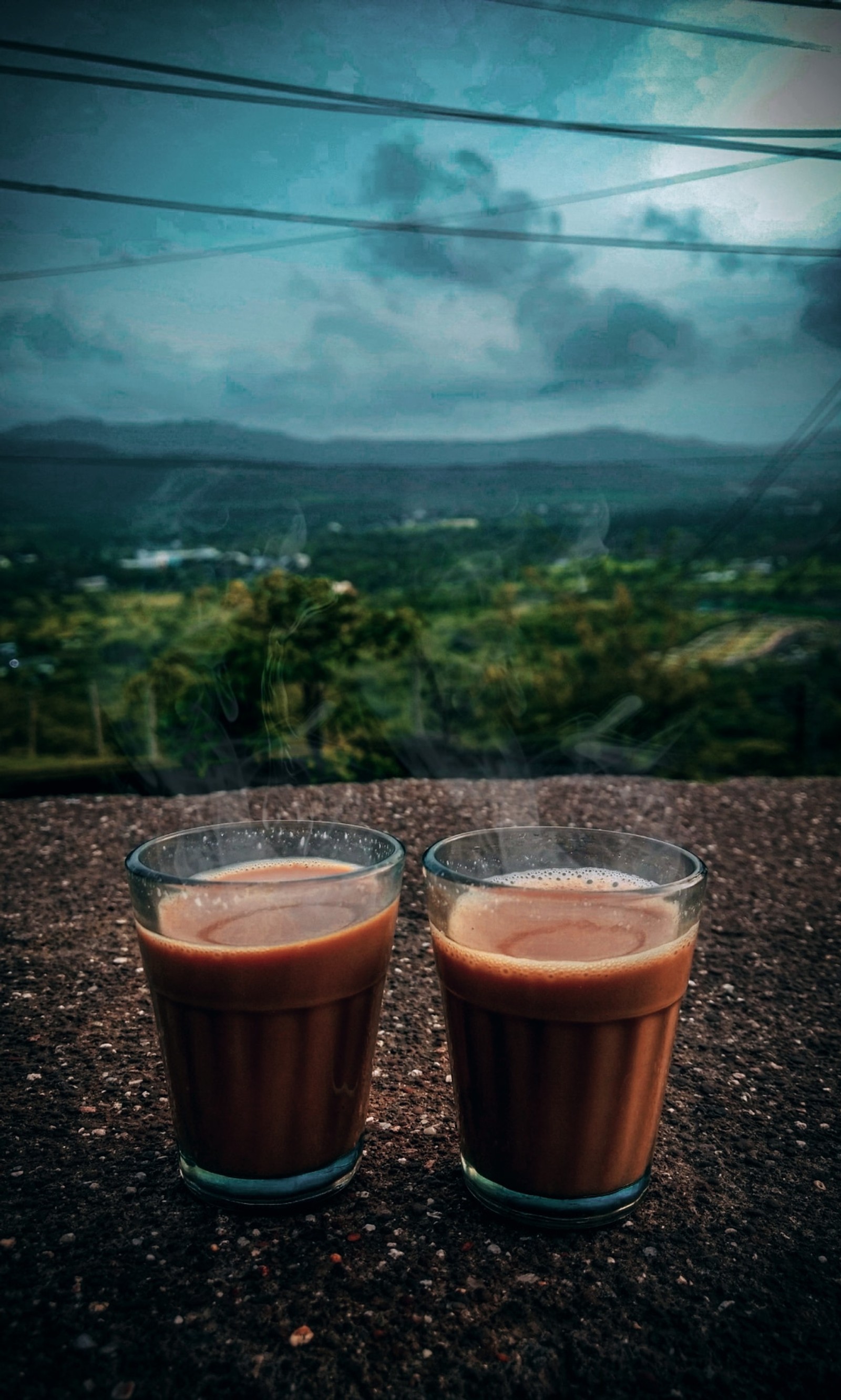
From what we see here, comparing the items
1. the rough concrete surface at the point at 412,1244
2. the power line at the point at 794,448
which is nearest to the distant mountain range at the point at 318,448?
the power line at the point at 794,448

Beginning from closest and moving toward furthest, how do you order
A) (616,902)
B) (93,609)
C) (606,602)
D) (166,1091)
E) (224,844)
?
(616,902) → (224,844) → (166,1091) → (93,609) → (606,602)

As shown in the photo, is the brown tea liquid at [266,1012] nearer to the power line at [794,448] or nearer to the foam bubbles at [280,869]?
the foam bubbles at [280,869]

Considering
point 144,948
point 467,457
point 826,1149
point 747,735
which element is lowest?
point 747,735

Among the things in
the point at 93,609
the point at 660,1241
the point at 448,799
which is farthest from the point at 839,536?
the point at 660,1241

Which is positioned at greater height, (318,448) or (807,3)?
(807,3)

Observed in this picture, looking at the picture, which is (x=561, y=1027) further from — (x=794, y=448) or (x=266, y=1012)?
(x=794, y=448)

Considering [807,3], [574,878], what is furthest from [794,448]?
[574,878]

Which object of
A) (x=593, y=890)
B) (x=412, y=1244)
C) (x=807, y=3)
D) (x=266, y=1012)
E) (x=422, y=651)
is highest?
(x=807, y=3)

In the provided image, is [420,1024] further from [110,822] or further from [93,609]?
[93,609]
